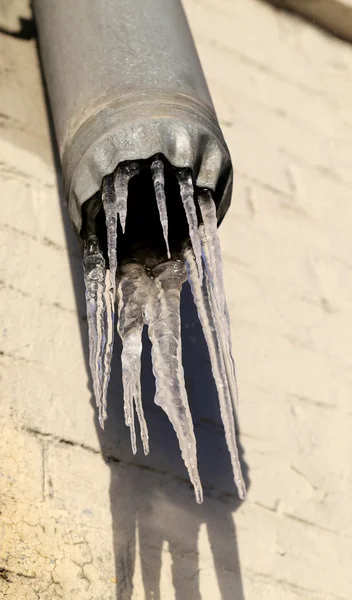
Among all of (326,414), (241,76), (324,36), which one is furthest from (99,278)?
(324,36)

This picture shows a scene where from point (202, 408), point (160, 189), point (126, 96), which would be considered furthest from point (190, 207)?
point (202, 408)

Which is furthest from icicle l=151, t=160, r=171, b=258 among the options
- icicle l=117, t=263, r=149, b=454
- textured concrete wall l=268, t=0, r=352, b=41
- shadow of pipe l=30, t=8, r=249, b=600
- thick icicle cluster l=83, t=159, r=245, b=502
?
textured concrete wall l=268, t=0, r=352, b=41

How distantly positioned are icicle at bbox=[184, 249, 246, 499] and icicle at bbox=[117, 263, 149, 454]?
0.23 feet

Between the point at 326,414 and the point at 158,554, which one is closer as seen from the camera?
the point at 158,554

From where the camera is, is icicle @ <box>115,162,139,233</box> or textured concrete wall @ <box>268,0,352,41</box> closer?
icicle @ <box>115,162,139,233</box>

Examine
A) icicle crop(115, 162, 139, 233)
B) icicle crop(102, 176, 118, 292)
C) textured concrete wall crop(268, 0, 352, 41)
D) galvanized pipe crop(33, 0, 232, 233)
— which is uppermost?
textured concrete wall crop(268, 0, 352, 41)

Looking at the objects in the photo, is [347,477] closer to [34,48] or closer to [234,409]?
[234,409]

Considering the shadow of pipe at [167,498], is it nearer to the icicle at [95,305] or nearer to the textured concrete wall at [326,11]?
the icicle at [95,305]

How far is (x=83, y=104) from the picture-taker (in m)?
1.31

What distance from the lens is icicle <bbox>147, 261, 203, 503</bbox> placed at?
1217 mm

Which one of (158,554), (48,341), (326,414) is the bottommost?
(158,554)

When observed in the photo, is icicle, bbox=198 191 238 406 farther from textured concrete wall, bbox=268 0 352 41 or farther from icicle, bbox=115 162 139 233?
textured concrete wall, bbox=268 0 352 41

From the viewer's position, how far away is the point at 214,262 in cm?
124

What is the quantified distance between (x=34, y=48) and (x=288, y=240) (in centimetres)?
62
